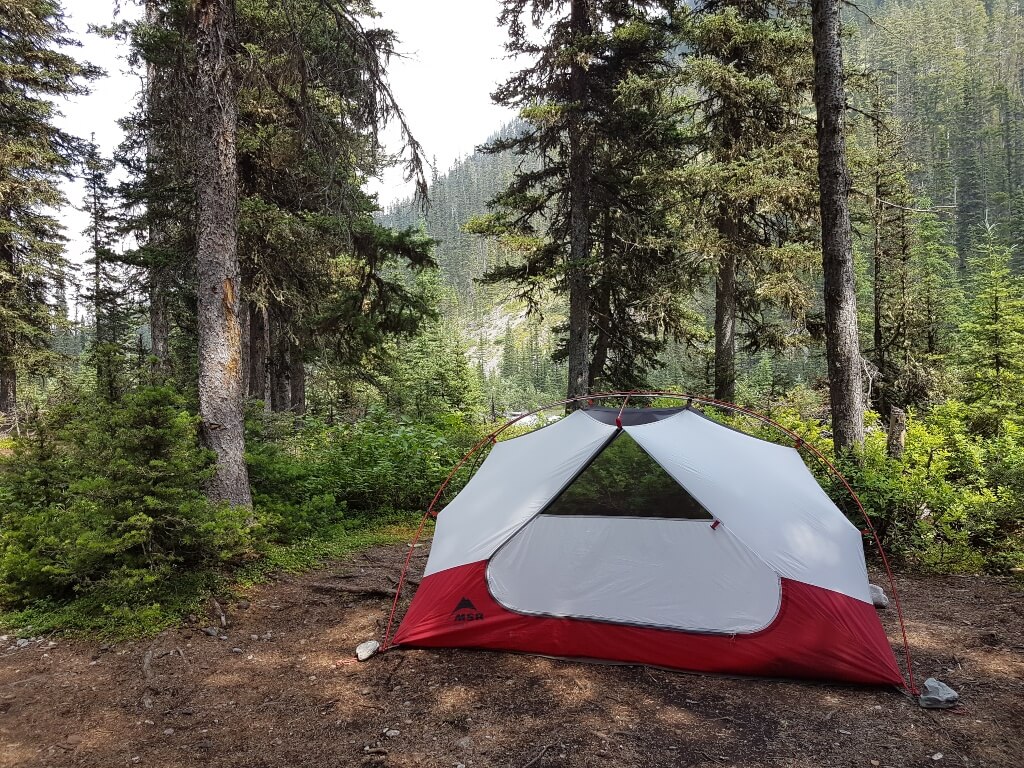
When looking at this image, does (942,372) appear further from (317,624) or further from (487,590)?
(317,624)

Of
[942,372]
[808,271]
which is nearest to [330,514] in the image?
[808,271]

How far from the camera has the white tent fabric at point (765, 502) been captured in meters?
4.07

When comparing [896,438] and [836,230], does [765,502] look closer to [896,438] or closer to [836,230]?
[836,230]

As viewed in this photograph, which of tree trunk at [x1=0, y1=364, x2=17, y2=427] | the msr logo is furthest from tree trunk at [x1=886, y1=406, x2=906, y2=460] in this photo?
tree trunk at [x1=0, y1=364, x2=17, y2=427]

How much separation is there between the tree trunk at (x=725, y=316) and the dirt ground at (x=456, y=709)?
25.5 feet

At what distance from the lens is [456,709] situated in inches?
139

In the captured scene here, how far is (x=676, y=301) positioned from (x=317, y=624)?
10066mm

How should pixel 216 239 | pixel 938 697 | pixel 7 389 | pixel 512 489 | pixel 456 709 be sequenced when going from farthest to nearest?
pixel 7 389 < pixel 216 239 < pixel 512 489 < pixel 456 709 < pixel 938 697

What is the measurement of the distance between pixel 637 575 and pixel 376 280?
316 inches

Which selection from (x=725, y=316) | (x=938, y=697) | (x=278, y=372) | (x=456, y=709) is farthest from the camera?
(x=278, y=372)

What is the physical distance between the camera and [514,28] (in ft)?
39.6

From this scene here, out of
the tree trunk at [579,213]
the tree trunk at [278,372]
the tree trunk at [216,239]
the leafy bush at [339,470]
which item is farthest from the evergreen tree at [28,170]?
the tree trunk at [579,213]

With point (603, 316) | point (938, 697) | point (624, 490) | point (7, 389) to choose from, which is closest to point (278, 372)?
point (603, 316)

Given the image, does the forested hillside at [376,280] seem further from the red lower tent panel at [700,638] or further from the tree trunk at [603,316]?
the red lower tent panel at [700,638]
